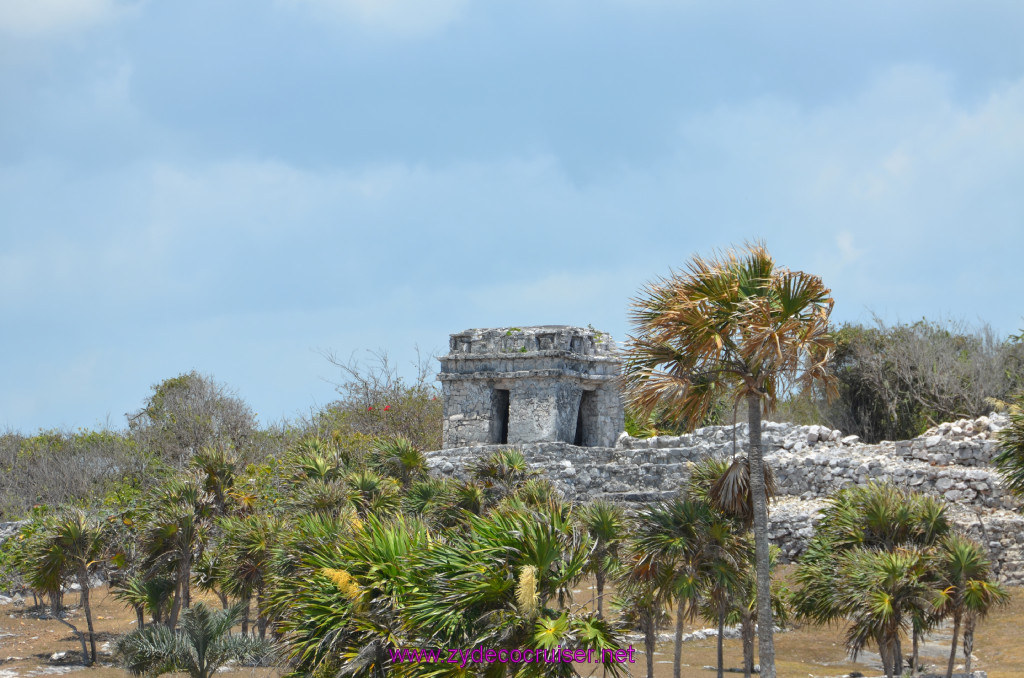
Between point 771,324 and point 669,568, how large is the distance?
265 centimetres

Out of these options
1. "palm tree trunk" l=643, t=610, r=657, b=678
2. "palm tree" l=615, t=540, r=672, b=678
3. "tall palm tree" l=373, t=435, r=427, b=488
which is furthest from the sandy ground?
"tall palm tree" l=373, t=435, r=427, b=488

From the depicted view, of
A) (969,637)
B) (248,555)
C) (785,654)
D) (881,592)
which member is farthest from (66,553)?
(969,637)

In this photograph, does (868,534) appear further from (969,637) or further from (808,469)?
(808,469)

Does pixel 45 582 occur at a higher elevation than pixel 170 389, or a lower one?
lower

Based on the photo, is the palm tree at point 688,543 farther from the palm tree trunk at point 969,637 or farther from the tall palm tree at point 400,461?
the tall palm tree at point 400,461

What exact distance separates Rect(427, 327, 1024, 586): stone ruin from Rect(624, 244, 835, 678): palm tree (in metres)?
7.26

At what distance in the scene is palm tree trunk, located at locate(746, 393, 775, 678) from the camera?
8.23 meters

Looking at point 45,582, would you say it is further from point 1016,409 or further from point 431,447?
point 1016,409

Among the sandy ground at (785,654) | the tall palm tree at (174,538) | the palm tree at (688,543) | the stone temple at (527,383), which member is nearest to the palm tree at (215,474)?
the tall palm tree at (174,538)

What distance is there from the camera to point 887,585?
32.1 feet

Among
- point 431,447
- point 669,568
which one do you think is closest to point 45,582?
point 669,568

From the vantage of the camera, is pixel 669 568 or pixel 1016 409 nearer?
pixel 669 568

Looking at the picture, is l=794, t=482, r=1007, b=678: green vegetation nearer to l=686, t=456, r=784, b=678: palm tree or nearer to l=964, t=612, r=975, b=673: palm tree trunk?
l=964, t=612, r=975, b=673: palm tree trunk

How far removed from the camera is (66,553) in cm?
1519
